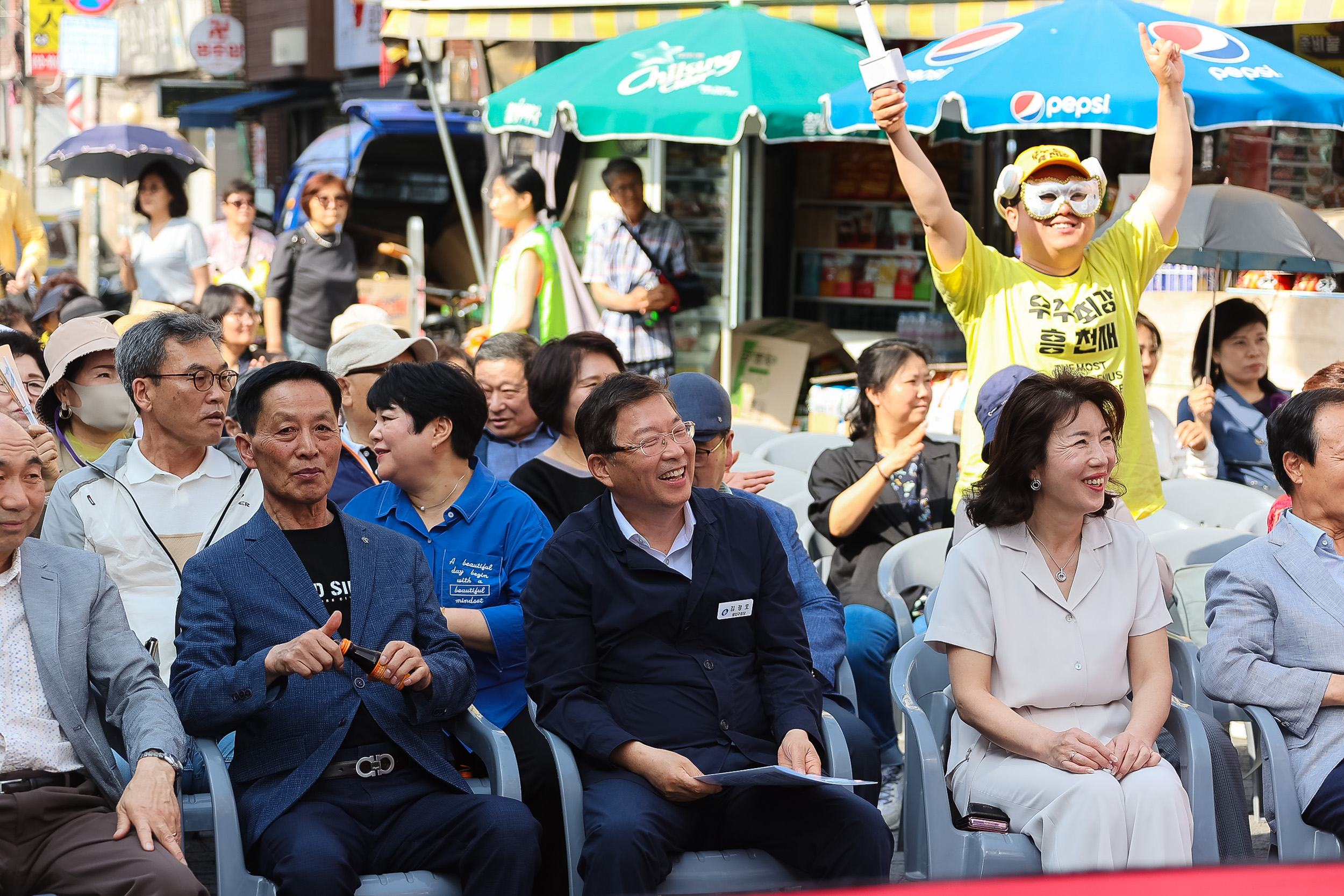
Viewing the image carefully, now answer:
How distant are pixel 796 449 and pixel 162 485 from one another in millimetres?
3449

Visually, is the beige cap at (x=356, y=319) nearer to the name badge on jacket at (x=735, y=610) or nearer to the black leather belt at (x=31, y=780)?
the name badge on jacket at (x=735, y=610)

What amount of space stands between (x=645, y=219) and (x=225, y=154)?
1455 centimetres

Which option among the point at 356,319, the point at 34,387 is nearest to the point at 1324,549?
the point at 34,387

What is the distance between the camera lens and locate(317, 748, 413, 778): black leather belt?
337 centimetres

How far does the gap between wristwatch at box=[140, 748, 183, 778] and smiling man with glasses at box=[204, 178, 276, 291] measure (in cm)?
711

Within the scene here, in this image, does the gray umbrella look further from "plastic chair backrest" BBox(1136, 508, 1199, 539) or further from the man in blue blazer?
the man in blue blazer

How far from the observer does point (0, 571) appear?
125 inches

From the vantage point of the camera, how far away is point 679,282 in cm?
868

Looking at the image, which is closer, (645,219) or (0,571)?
(0,571)

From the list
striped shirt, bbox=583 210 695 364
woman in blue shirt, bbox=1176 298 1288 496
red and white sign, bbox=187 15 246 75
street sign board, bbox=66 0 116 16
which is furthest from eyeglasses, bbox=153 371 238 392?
red and white sign, bbox=187 15 246 75

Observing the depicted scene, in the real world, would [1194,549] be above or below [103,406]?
below

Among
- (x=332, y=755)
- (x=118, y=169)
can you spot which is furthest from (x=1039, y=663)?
(x=118, y=169)

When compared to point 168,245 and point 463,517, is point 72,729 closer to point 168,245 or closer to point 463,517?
point 463,517

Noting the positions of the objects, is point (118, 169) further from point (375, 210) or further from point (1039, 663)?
point (1039, 663)
